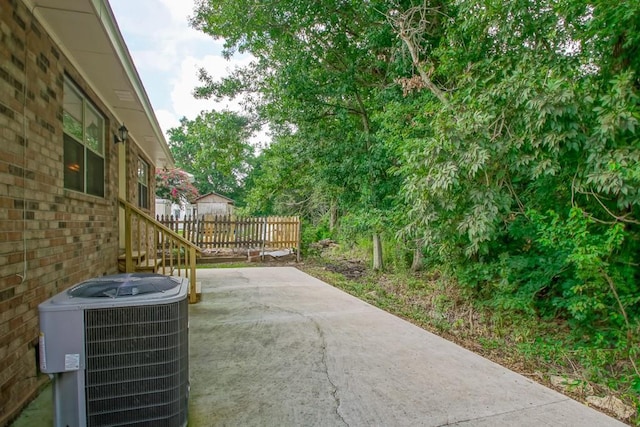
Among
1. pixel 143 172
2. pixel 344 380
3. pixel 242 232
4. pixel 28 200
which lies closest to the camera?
pixel 28 200

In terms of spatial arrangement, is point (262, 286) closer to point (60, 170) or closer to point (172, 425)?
point (60, 170)

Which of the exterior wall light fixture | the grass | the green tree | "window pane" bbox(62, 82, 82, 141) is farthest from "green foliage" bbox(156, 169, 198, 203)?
"window pane" bbox(62, 82, 82, 141)

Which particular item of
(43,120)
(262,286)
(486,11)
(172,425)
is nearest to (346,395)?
(172,425)

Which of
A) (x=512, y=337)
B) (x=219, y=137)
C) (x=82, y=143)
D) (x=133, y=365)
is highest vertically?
(x=219, y=137)

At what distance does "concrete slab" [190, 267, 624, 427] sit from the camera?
2.36m

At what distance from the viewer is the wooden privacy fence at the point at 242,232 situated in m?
10.6

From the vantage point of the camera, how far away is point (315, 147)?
8734 mm

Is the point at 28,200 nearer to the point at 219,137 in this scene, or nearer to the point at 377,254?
the point at 377,254

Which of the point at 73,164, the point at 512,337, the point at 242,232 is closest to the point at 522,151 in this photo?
the point at 512,337

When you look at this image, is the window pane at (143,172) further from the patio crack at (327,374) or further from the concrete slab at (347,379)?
the patio crack at (327,374)

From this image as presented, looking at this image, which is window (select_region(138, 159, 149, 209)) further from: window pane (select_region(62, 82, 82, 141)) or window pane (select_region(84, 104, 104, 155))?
window pane (select_region(62, 82, 82, 141))

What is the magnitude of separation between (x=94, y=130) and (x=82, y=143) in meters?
0.73

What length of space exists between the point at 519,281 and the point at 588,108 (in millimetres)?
2622

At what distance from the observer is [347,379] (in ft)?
9.52
